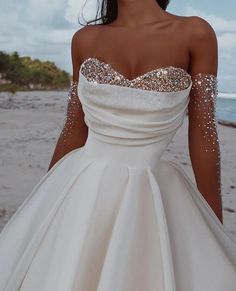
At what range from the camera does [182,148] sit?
14.3 ft

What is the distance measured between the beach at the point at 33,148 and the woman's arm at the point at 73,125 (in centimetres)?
156

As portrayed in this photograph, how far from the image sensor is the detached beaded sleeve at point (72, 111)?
137 cm

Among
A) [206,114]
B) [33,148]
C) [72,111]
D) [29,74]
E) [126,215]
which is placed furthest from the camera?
[29,74]

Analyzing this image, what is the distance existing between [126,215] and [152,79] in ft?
0.96

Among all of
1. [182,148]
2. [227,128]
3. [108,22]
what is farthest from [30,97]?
[108,22]

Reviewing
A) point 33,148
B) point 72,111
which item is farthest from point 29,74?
point 72,111

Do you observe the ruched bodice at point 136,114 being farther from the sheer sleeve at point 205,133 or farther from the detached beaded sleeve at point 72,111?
the detached beaded sleeve at point 72,111

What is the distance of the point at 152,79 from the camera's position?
3.82ft

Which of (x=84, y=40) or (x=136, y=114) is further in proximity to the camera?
(x=84, y=40)

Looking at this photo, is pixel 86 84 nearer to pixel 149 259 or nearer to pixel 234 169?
pixel 149 259

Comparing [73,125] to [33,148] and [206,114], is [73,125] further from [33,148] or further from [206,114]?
[33,148]

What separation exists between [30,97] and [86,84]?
5.73m

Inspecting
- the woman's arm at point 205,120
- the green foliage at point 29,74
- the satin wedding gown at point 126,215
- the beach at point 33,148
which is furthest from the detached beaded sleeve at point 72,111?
the green foliage at point 29,74

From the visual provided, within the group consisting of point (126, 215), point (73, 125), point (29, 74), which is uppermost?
point (73, 125)
